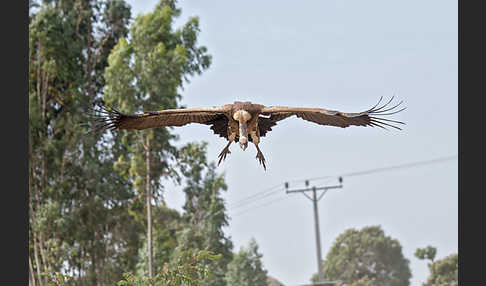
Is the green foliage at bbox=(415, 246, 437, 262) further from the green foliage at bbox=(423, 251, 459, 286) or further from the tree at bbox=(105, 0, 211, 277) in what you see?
the tree at bbox=(105, 0, 211, 277)

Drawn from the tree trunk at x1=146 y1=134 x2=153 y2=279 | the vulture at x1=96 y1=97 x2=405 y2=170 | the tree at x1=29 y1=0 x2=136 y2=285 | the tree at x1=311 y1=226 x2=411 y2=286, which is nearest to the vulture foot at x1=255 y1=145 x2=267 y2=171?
the vulture at x1=96 y1=97 x2=405 y2=170

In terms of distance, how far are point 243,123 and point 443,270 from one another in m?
22.9

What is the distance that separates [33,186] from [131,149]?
2.99 meters

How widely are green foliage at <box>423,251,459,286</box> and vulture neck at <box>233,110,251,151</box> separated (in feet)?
72.8

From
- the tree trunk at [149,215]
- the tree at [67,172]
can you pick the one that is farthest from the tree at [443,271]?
the tree trunk at [149,215]

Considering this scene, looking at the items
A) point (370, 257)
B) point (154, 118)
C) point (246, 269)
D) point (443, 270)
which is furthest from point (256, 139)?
point (370, 257)

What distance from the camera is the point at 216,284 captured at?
56.4ft

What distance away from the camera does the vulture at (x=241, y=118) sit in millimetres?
7160

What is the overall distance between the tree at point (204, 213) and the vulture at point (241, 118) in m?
8.86

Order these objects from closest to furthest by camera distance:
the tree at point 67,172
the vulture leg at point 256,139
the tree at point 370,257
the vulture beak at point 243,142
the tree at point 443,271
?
the vulture beak at point 243,142 < the vulture leg at point 256,139 < the tree at point 67,172 < the tree at point 443,271 < the tree at point 370,257

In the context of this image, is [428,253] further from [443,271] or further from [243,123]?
[243,123]

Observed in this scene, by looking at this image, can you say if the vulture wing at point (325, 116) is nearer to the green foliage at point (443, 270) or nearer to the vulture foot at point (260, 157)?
the vulture foot at point (260, 157)

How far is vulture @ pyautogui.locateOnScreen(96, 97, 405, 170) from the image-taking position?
7.16 meters

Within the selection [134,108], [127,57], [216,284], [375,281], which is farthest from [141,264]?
[375,281]
